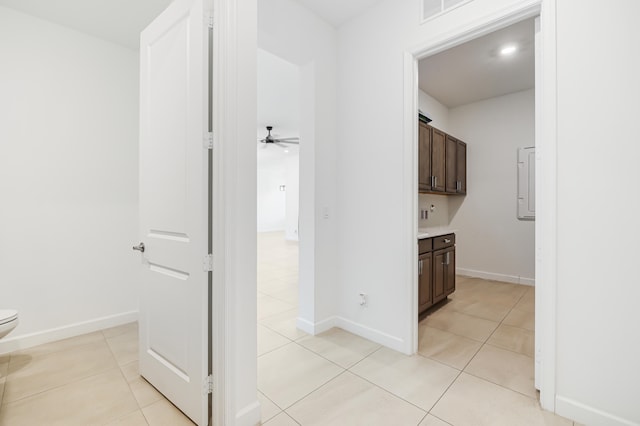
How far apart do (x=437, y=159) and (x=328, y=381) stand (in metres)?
3.05

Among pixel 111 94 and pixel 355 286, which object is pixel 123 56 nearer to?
pixel 111 94

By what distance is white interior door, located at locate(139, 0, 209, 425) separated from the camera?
1.53 metres

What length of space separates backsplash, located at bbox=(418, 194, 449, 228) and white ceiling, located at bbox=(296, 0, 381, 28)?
2.53 meters

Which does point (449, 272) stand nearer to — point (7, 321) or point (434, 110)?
point (434, 110)

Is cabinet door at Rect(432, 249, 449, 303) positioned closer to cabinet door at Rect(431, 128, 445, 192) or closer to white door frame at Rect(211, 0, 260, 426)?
cabinet door at Rect(431, 128, 445, 192)

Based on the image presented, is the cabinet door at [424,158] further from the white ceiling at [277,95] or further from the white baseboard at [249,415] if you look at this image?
the white baseboard at [249,415]

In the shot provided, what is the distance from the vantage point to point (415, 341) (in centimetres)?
238

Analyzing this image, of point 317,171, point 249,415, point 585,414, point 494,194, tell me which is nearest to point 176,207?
point 249,415

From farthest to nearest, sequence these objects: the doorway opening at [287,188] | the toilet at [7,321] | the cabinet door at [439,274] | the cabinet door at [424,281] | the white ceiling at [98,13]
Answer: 1. the cabinet door at [439,274]
2. the doorway opening at [287,188]
3. the cabinet door at [424,281]
4. the white ceiling at [98,13]
5. the toilet at [7,321]

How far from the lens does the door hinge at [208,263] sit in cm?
152

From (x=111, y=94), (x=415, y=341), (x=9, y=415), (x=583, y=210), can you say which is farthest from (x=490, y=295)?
(x=111, y=94)

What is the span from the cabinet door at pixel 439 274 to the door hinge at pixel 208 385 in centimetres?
246

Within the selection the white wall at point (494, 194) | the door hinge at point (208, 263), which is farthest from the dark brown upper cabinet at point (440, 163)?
the door hinge at point (208, 263)

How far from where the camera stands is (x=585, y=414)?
156 centimetres
